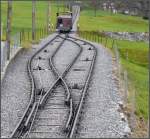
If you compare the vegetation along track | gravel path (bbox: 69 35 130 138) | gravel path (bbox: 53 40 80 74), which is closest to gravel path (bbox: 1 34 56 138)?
the vegetation along track

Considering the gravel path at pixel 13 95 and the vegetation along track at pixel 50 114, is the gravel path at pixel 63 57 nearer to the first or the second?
the gravel path at pixel 13 95

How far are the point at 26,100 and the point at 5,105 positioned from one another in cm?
133

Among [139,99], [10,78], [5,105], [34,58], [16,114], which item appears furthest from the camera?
[34,58]

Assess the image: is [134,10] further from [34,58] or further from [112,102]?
[112,102]

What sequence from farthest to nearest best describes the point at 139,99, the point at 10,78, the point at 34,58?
the point at 34,58
the point at 10,78
the point at 139,99

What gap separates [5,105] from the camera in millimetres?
21000

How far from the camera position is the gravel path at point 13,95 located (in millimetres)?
18328

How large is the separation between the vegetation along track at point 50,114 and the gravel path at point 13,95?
0.31 metres

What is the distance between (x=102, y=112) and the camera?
64.9ft

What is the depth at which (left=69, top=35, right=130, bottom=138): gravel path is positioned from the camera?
16.8 m

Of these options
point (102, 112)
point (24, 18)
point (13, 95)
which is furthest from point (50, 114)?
point (24, 18)

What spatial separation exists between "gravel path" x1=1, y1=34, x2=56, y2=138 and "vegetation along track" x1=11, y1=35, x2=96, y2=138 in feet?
1.03

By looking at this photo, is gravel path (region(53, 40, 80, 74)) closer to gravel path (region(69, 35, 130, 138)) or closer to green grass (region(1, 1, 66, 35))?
gravel path (region(69, 35, 130, 138))

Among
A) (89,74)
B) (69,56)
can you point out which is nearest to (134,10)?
(69,56)
